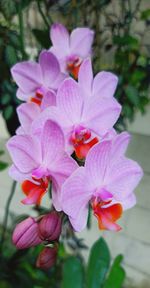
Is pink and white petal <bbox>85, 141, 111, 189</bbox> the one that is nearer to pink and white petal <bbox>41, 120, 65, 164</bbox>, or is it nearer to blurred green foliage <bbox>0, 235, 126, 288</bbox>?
pink and white petal <bbox>41, 120, 65, 164</bbox>

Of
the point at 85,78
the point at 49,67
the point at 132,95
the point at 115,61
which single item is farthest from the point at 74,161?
the point at 115,61

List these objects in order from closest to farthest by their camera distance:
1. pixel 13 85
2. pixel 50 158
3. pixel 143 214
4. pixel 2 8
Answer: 1. pixel 50 158
2. pixel 2 8
3. pixel 13 85
4. pixel 143 214

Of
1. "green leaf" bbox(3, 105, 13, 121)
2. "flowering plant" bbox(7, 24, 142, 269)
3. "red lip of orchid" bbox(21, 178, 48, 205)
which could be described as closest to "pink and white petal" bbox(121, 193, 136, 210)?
"flowering plant" bbox(7, 24, 142, 269)

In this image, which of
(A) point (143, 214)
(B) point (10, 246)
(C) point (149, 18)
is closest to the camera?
(C) point (149, 18)

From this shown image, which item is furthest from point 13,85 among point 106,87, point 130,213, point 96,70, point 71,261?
point 130,213

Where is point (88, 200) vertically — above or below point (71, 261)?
above

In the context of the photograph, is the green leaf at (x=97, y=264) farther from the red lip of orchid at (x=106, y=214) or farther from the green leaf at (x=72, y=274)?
the red lip of orchid at (x=106, y=214)

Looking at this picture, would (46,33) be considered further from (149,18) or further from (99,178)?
(99,178)

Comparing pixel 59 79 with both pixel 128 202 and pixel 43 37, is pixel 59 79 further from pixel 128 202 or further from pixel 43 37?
pixel 43 37
